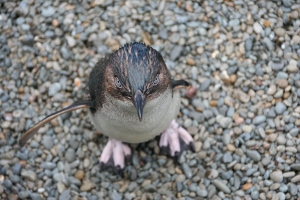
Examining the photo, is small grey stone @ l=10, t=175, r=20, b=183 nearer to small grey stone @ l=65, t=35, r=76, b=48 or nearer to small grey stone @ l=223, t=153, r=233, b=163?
small grey stone @ l=65, t=35, r=76, b=48

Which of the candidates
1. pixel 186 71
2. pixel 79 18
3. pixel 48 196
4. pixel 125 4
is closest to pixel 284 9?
pixel 186 71

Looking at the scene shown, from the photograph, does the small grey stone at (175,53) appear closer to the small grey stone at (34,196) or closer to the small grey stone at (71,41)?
the small grey stone at (71,41)

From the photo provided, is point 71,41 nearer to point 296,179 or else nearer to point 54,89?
point 54,89

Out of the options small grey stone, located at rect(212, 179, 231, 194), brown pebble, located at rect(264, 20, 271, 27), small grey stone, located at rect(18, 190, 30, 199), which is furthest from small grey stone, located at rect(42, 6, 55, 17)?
small grey stone, located at rect(212, 179, 231, 194)

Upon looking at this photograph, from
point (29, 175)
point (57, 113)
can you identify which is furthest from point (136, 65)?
point (29, 175)

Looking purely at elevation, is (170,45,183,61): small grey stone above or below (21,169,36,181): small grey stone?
above

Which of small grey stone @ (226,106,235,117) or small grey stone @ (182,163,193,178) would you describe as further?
small grey stone @ (226,106,235,117)

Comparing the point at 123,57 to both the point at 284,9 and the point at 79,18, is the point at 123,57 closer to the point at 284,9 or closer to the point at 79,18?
the point at 79,18
